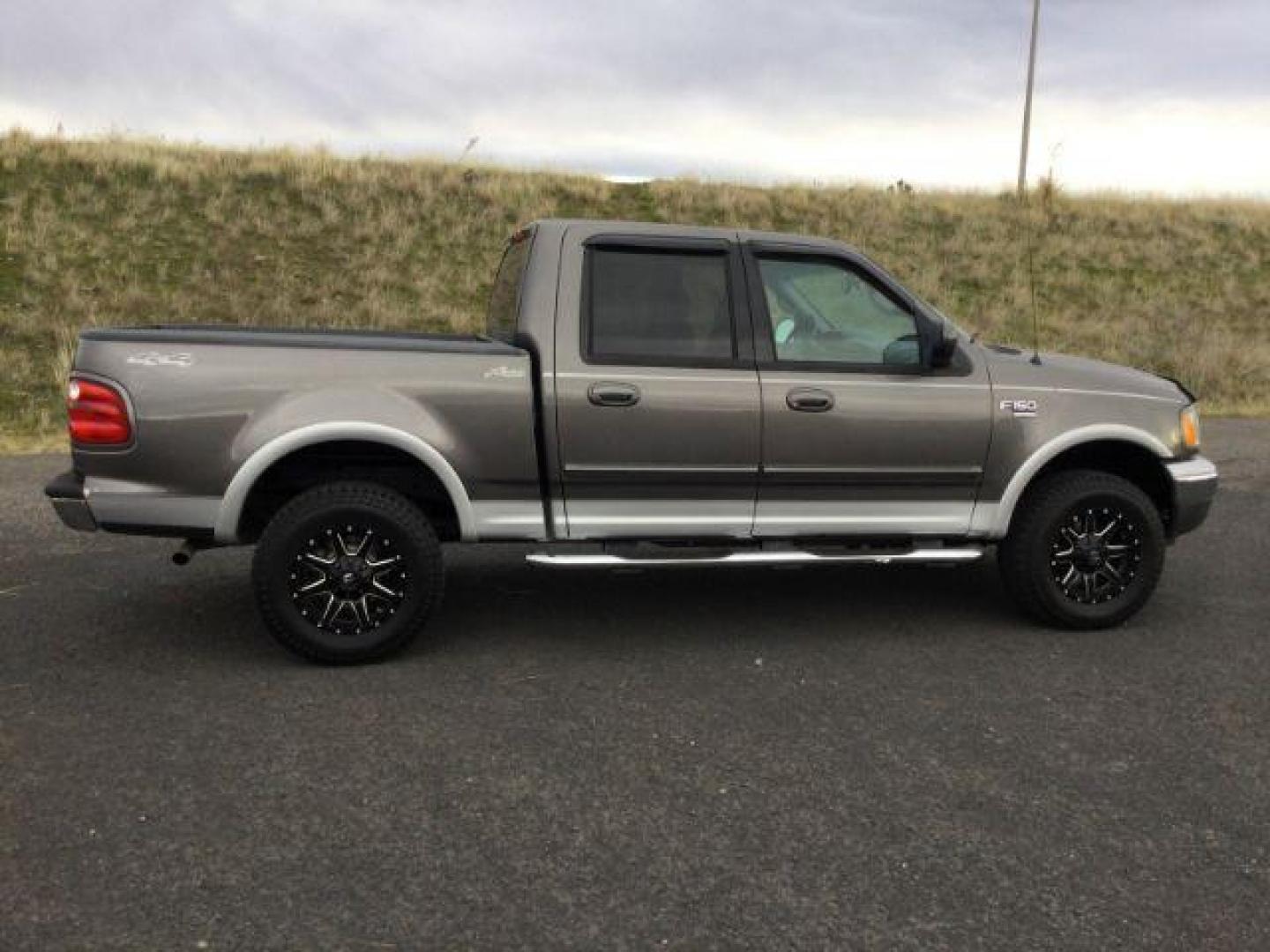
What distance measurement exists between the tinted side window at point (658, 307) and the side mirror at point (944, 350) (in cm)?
97

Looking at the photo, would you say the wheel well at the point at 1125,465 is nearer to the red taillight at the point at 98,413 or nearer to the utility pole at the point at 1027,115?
the red taillight at the point at 98,413

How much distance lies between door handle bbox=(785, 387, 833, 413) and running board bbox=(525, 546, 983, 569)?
2.24 ft

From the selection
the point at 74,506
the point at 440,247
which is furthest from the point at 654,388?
the point at 440,247

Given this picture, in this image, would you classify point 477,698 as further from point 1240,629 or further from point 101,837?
point 1240,629

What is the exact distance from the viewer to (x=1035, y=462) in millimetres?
5086

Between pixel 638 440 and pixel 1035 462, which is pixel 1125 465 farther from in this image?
pixel 638 440

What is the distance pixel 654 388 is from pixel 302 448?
156cm

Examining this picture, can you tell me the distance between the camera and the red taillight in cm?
425

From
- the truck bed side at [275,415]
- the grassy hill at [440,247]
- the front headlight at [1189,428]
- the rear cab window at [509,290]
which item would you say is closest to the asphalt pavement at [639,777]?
the truck bed side at [275,415]

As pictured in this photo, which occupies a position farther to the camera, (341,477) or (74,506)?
(341,477)

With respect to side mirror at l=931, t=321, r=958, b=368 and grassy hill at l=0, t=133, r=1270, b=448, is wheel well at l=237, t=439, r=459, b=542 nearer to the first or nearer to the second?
side mirror at l=931, t=321, r=958, b=368

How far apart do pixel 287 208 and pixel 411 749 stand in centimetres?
2207

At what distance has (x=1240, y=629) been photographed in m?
5.29

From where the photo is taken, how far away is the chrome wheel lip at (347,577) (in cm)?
445
